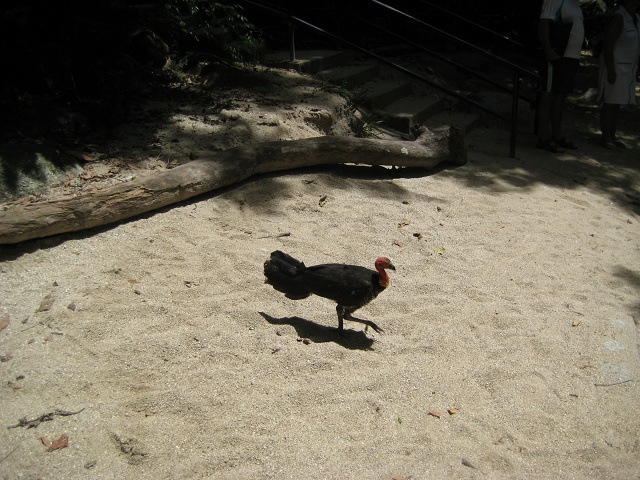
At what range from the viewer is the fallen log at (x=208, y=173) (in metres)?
3.95

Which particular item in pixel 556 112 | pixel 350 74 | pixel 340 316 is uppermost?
pixel 350 74

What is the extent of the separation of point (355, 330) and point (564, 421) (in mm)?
1321

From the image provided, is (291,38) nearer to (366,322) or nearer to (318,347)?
(366,322)

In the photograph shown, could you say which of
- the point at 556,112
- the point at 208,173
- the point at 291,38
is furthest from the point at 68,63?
the point at 556,112

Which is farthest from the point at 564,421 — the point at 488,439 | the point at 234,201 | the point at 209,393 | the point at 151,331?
the point at 234,201

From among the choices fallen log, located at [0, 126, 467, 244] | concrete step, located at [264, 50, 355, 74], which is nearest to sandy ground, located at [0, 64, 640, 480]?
fallen log, located at [0, 126, 467, 244]

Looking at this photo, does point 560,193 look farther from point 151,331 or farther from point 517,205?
point 151,331

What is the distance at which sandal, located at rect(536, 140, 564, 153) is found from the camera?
25.1 feet

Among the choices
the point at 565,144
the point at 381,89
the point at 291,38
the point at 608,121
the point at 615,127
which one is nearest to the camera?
the point at 291,38

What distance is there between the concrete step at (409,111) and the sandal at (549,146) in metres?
1.52

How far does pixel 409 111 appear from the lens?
25.3 feet

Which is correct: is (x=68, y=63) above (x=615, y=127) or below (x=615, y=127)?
above

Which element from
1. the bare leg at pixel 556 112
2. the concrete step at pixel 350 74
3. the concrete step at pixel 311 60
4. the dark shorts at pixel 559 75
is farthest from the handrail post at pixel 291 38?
the bare leg at pixel 556 112

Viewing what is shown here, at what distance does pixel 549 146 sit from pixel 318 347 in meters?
5.45
